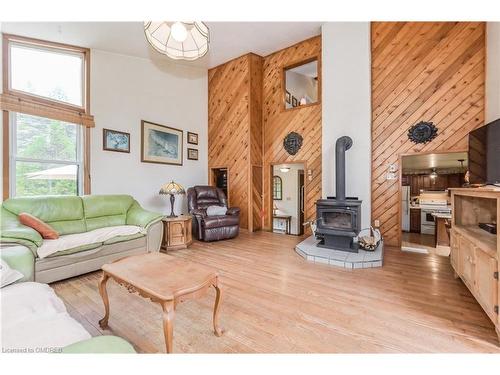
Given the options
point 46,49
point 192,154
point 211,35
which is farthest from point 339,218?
point 46,49

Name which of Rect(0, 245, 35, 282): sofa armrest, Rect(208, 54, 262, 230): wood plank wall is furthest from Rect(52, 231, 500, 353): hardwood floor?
Rect(208, 54, 262, 230): wood plank wall

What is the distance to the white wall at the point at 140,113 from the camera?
4387 mm

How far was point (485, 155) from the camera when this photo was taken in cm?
255

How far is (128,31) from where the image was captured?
399 centimetres

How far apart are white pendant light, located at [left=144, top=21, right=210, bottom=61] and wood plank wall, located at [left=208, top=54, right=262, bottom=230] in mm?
3193

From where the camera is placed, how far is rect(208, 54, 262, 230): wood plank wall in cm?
563

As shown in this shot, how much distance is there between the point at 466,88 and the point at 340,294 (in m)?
3.97

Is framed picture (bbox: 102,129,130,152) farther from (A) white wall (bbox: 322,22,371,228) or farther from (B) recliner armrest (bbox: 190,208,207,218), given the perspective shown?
(A) white wall (bbox: 322,22,371,228)

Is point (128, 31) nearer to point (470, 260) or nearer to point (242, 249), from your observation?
point (242, 249)

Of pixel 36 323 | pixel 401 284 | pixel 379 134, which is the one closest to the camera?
pixel 36 323

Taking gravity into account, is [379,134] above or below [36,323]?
above

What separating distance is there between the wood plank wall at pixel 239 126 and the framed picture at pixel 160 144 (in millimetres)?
1068

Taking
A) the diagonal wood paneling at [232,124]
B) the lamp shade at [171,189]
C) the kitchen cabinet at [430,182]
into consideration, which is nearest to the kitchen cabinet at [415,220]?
the kitchen cabinet at [430,182]

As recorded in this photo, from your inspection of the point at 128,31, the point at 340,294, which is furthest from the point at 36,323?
the point at 128,31
